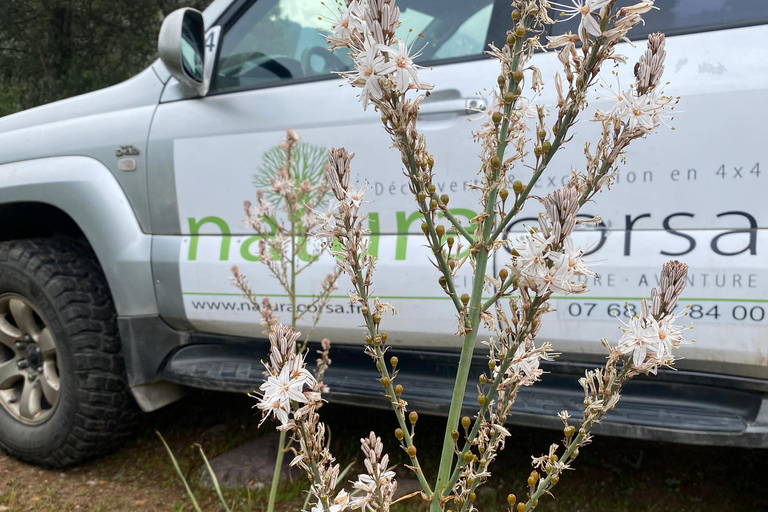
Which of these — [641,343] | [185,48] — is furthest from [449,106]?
[641,343]

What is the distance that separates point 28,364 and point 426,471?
1933mm

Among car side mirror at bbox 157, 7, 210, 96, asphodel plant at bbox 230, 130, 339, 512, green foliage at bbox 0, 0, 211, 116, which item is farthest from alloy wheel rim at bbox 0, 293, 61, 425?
green foliage at bbox 0, 0, 211, 116

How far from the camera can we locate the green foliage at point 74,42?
10.9m

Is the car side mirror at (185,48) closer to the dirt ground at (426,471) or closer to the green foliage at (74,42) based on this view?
the dirt ground at (426,471)

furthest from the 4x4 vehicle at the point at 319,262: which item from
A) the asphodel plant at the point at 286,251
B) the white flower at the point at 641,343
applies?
the white flower at the point at 641,343

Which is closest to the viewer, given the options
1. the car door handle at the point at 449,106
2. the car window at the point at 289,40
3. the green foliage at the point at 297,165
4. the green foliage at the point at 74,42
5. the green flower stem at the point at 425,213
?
the green flower stem at the point at 425,213

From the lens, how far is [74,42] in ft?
37.4

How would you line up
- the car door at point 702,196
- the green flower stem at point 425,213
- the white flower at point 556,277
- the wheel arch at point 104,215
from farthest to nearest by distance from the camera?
the wheel arch at point 104,215 → the car door at point 702,196 → the green flower stem at point 425,213 → the white flower at point 556,277

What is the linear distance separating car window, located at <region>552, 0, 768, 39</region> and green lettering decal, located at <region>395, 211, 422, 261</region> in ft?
2.75

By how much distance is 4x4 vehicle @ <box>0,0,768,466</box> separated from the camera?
186cm

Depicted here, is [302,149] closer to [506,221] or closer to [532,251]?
[506,221]

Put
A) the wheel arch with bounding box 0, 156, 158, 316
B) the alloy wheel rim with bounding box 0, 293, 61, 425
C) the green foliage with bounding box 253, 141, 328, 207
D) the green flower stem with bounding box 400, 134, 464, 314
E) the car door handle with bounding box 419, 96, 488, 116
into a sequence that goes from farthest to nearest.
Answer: the alloy wheel rim with bounding box 0, 293, 61, 425 → the wheel arch with bounding box 0, 156, 158, 316 → the green foliage with bounding box 253, 141, 328, 207 → the car door handle with bounding box 419, 96, 488, 116 → the green flower stem with bounding box 400, 134, 464, 314

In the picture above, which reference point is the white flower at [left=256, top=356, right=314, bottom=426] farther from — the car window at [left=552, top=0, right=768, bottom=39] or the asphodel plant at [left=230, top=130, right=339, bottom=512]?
the car window at [left=552, top=0, right=768, bottom=39]

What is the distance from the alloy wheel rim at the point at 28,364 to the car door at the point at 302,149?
0.67 meters
